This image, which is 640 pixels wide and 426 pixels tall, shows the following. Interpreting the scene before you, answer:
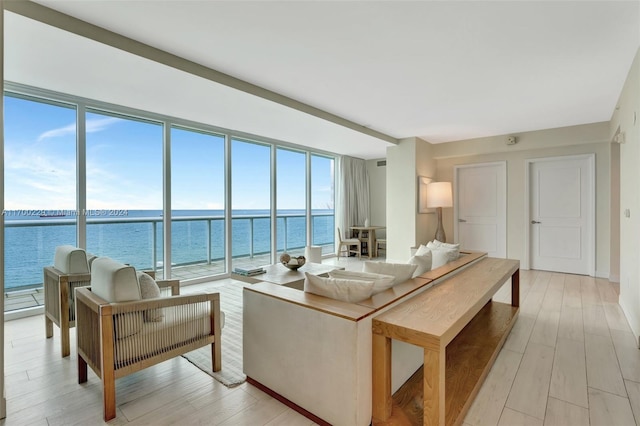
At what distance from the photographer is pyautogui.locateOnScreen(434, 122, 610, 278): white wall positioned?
4.77m

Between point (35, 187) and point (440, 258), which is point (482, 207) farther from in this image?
point (35, 187)

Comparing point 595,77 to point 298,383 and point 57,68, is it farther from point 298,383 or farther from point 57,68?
point 57,68

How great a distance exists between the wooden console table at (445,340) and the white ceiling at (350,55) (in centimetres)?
183

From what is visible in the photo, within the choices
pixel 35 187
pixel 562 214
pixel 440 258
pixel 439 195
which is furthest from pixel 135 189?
pixel 562 214

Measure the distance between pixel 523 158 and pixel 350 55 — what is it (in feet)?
14.3

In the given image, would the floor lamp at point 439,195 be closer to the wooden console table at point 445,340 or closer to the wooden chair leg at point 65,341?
the wooden console table at point 445,340

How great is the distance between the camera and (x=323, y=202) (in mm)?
6973

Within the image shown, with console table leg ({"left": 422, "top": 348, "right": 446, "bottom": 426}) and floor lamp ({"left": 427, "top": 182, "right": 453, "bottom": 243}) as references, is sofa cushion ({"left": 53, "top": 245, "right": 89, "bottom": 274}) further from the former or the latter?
floor lamp ({"left": 427, "top": 182, "right": 453, "bottom": 243})

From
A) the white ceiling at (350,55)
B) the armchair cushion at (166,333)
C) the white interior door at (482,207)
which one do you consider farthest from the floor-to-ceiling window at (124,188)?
the white interior door at (482,207)

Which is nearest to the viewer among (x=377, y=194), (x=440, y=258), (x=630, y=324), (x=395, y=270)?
(x=395, y=270)

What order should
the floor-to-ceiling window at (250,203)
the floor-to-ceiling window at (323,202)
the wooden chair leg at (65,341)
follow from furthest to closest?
the floor-to-ceiling window at (323,202) < the floor-to-ceiling window at (250,203) < the wooden chair leg at (65,341)

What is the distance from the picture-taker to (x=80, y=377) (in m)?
2.01

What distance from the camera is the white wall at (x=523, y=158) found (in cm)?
477

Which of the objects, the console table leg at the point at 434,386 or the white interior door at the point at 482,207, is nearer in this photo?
the console table leg at the point at 434,386
